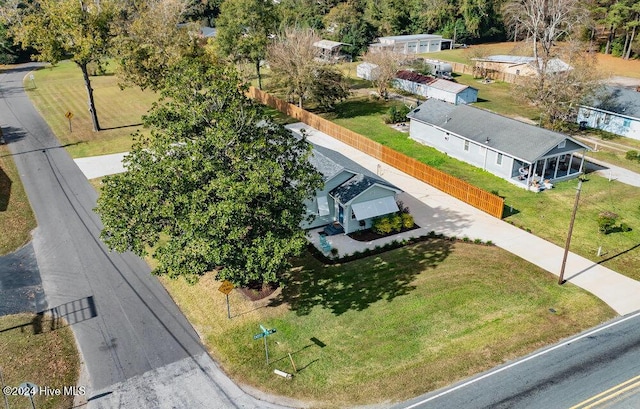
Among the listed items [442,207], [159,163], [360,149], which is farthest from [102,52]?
[442,207]

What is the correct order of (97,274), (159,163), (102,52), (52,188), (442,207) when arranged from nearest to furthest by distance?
1. (159,163)
2. (97,274)
3. (442,207)
4. (52,188)
5. (102,52)

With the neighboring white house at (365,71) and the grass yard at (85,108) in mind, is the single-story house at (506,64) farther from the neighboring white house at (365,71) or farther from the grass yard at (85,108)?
the grass yard at (85,108)

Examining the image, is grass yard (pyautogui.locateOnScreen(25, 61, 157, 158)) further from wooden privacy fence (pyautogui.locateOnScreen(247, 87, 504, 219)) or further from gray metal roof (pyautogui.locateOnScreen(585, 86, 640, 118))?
gray metal roof (pyautogui.locateOnScreen(585, 86, 640, 118))

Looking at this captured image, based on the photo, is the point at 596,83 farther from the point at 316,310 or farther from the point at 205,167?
the point at 205,167

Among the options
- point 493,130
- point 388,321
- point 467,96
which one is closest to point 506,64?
point 467,96

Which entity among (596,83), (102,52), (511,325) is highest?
(102,52)
